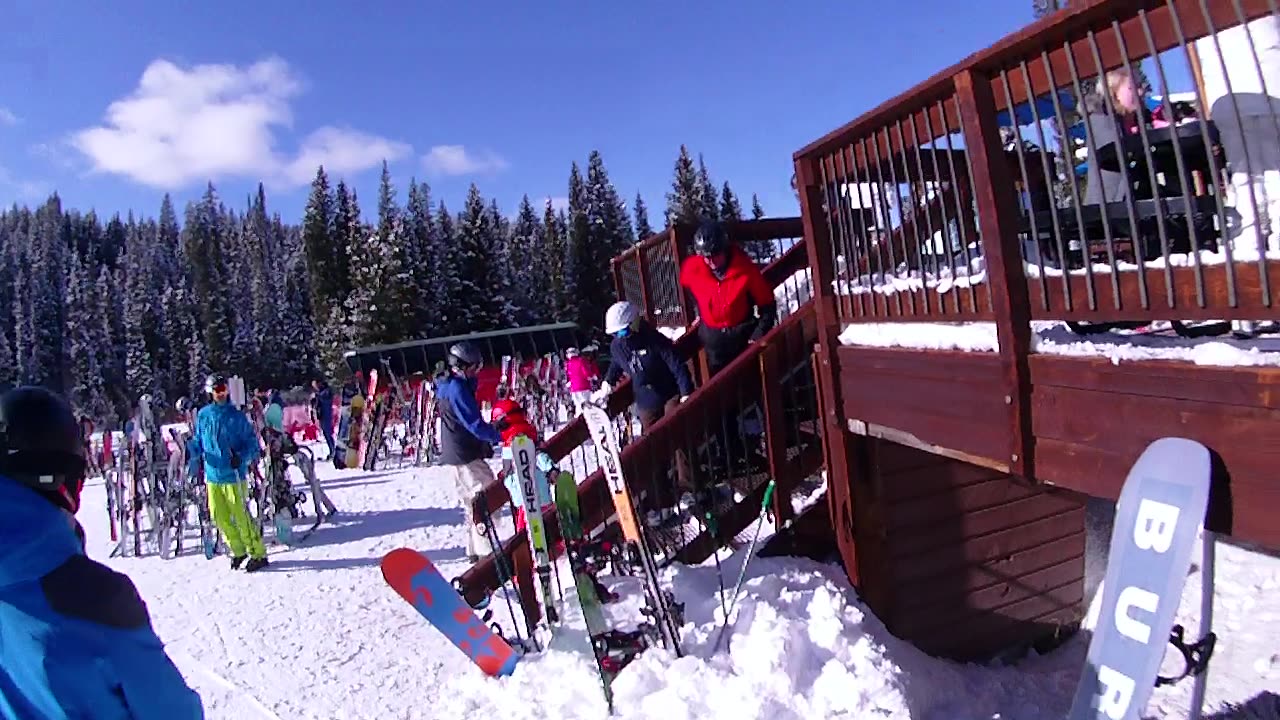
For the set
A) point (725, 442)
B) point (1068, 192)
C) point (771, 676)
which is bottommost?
point (771, 676)

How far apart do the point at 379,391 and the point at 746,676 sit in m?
14.3

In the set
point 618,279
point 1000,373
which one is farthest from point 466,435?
point 1000,373

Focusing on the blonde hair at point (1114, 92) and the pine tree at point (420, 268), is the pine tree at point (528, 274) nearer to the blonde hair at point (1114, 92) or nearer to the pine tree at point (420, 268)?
the pine tree at point (420, 268)

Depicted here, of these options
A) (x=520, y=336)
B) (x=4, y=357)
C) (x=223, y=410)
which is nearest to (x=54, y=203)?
(x=4, y=357)

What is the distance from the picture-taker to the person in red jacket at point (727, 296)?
5.76 metres

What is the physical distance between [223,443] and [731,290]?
4809 mm

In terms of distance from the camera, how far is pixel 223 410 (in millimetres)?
7188

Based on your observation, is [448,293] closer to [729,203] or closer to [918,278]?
[729,203]

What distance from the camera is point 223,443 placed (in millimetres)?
7070

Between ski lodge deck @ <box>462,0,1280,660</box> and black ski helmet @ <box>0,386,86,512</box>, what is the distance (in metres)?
2.74

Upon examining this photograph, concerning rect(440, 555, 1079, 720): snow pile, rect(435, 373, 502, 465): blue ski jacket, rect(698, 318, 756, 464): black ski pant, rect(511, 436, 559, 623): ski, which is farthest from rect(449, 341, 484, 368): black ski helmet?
rect(440, 555, 1079, 720): snow pile

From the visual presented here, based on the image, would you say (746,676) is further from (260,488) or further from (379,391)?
(379,391)

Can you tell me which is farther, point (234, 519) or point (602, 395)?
point (234, 519)

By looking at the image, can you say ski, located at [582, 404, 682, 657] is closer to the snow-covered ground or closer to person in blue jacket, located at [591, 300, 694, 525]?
the snow-covered ground
